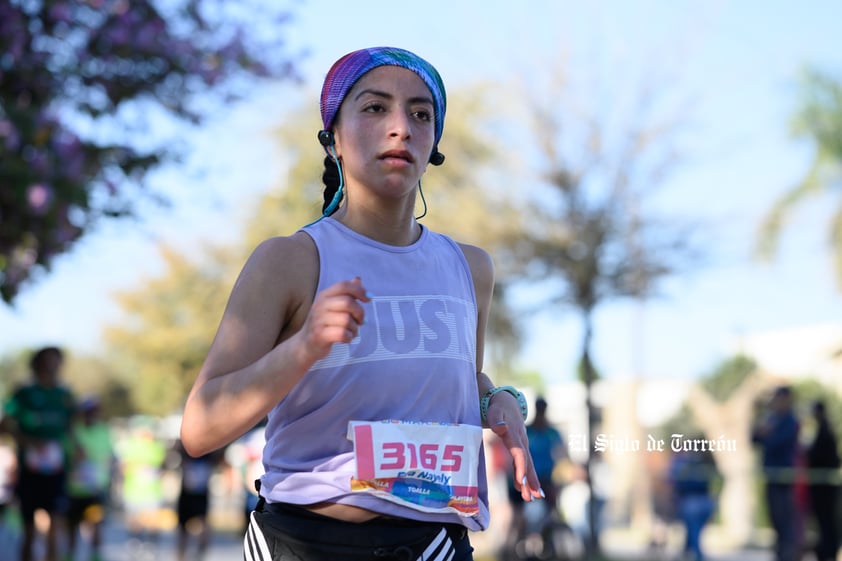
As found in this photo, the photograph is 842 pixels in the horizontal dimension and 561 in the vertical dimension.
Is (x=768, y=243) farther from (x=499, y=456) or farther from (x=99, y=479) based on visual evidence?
(x=99, y=479)

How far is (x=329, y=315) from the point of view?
186 cm

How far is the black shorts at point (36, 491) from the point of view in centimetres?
1030

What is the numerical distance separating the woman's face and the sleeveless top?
0.42ft

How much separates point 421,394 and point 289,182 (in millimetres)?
25586

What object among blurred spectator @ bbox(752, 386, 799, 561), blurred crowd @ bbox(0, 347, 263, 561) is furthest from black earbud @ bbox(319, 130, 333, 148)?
blurred spectator @ bbox(752, 386, 799, 561)

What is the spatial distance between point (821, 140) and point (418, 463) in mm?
23951

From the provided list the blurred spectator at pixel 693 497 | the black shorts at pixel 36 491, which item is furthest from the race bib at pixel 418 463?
the blurred spectator at pixel 693 497

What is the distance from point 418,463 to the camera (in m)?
2.22

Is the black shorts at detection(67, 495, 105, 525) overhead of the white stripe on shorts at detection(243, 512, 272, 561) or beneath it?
overhead

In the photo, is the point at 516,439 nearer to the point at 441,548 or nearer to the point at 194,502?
the point at 441,548

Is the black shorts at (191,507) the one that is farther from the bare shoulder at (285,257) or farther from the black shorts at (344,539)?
the bare shoulder at (285,257)

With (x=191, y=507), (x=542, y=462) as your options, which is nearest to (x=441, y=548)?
(x=542, y=462)

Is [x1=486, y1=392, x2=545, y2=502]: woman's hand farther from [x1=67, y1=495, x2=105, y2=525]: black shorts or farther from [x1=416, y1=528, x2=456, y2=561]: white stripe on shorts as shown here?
[x1=67, y1=495, x2=105, y2=525]: black shorts

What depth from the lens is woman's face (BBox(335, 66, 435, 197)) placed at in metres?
2.31
